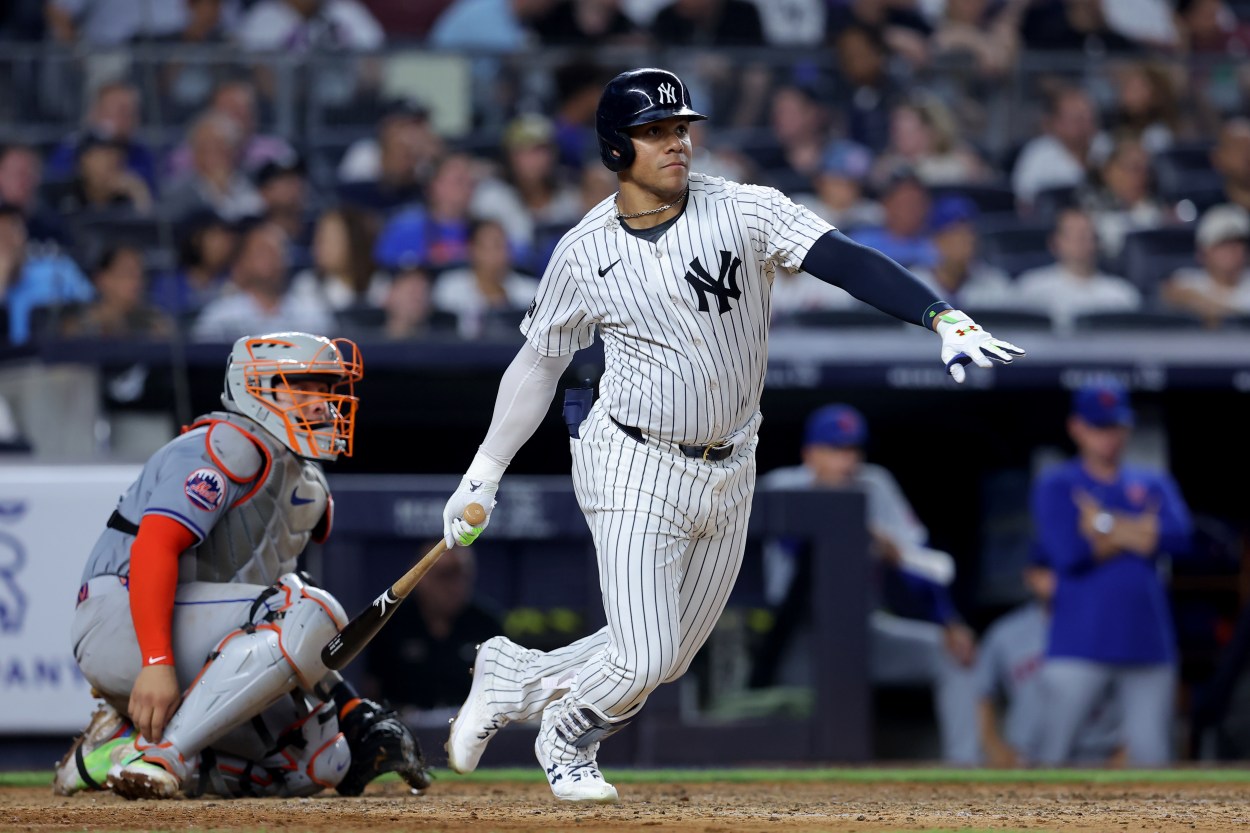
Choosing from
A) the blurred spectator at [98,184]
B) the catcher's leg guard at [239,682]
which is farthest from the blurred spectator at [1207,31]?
the catcher's leg guard at [239,682]

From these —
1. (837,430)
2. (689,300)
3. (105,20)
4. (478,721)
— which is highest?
(105,20)

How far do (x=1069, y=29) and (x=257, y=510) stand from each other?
7468mm

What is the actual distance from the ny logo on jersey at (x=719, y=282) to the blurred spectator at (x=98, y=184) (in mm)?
5201

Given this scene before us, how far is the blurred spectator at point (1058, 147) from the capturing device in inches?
380

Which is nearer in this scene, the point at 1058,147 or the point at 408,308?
the point at 408,308

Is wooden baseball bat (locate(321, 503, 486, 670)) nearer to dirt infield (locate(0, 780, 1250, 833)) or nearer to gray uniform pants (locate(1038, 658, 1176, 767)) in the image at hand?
dirt infield (locate(0, 780, 1250, 833))

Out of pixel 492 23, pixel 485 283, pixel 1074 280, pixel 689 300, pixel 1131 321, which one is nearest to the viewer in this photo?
pixel 689 300

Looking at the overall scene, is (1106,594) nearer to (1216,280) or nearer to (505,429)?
(1216,280)

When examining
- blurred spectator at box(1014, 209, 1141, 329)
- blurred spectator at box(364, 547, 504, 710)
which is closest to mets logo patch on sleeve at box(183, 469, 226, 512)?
blurred spectator at box(364, 547, 504, 710)

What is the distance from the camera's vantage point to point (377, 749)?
186 inches

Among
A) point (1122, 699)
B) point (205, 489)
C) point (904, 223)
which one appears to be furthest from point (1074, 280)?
point (205, 489)

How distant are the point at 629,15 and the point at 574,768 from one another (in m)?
6.97

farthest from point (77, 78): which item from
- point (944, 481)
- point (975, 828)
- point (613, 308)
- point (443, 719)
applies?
point (975, 828)

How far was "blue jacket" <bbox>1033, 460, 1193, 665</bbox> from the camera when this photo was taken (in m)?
7.00
